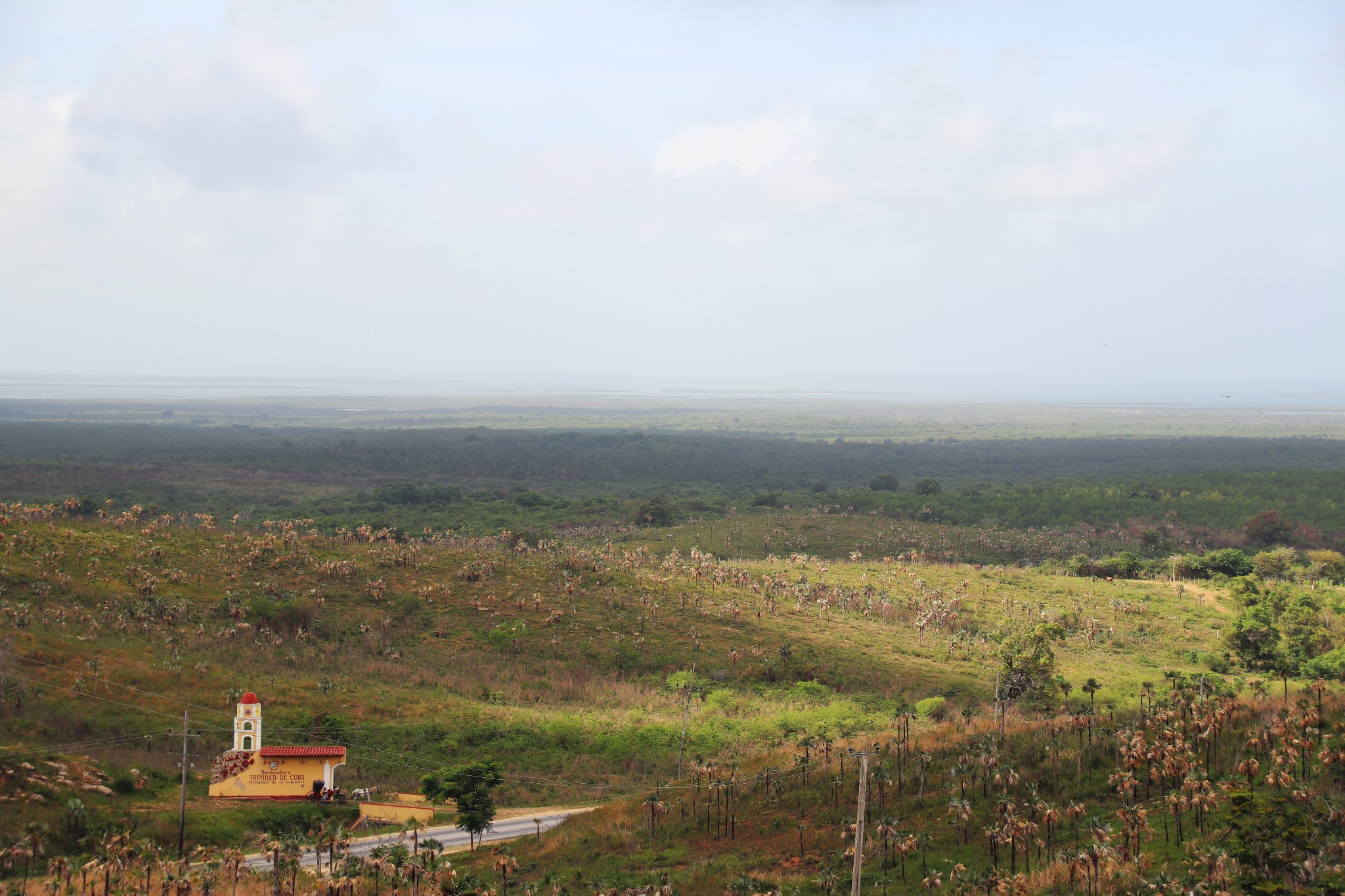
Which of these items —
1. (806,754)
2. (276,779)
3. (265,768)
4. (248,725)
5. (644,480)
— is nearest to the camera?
(265,768)

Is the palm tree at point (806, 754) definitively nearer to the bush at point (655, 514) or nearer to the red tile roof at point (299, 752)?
the red tile roof at point (299, 752)

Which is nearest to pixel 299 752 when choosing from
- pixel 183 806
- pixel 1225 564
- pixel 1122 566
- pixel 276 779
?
pixel 276 779

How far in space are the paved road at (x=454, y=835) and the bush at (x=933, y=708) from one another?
16.9m

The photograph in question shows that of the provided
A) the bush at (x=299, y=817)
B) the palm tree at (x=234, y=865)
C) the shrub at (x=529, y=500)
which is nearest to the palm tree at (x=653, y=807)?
the bush at (x=299, y=817)

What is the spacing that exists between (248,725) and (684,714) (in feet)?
60.5

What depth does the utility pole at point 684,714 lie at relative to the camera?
34625mm

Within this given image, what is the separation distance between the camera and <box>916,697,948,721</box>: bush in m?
39.0

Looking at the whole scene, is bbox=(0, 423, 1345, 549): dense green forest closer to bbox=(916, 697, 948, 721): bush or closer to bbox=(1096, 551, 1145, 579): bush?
bbox=(1096, 551, 1145, 579): bush

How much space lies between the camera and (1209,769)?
78.6ft

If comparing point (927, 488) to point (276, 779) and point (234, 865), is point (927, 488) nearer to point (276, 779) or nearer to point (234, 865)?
point (276, 779)

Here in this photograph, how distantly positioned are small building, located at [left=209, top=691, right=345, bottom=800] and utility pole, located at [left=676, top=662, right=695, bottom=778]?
42.9 feet

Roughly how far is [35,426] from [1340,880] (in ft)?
791

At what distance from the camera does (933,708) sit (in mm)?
39375

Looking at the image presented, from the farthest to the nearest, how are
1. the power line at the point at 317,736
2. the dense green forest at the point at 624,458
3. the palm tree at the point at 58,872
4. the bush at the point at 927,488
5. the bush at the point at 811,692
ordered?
the dense green forest at the point at 624,458, the bush at the point at 927,488, the bush at the point at 811,692, the power line at the point at 317,736, the palm tree at the point at 58,872
